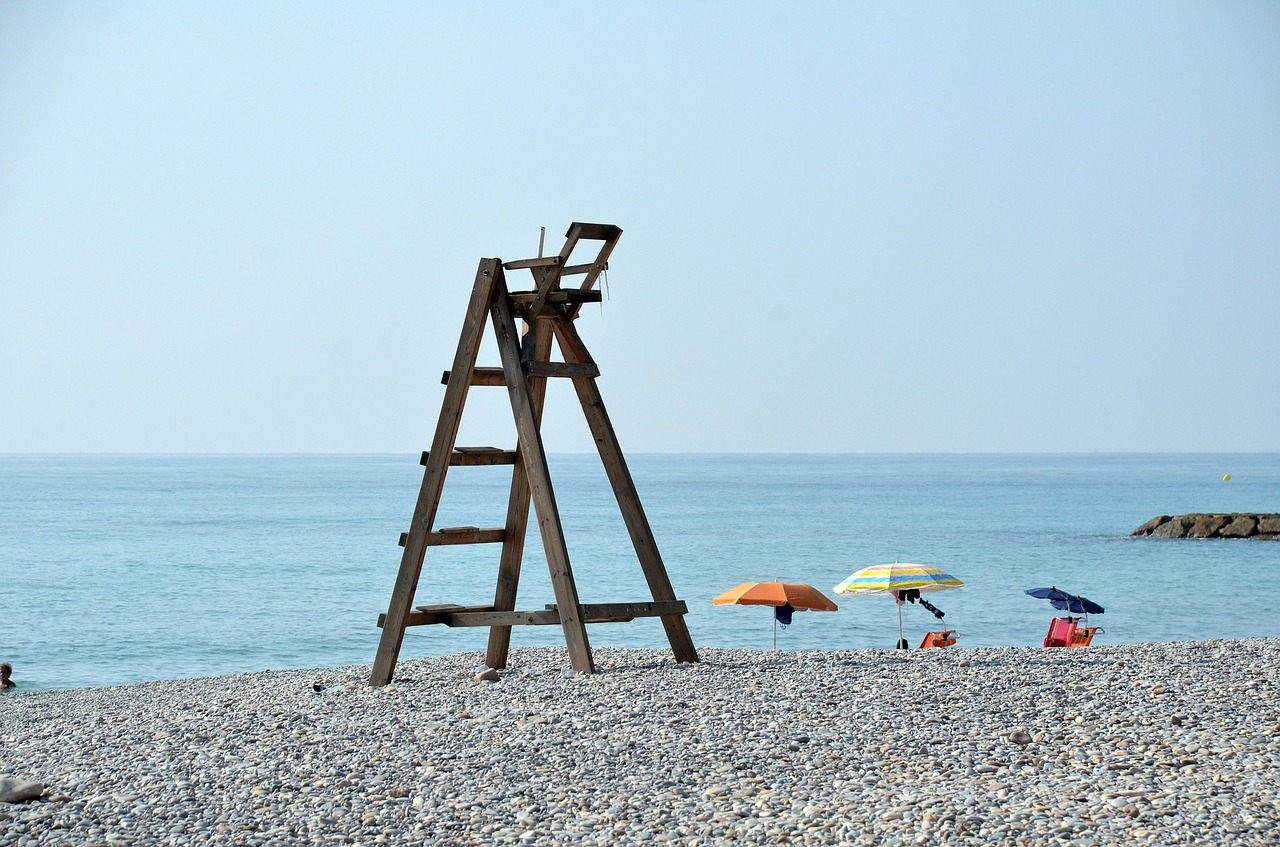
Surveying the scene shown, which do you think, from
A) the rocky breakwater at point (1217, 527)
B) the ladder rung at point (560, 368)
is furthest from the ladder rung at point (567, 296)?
the rocky breakwater at point (1217, 527)

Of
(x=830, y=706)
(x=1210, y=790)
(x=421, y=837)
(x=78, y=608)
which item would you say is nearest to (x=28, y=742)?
(x=421, y=837)

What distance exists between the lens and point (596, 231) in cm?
1038

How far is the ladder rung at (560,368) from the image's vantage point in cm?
1043

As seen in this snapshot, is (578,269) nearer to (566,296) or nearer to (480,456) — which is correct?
(566,296)

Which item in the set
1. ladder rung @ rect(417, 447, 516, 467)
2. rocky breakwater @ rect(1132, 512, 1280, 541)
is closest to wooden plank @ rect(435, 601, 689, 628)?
ladder rung @ rect(417, 447, 516, 467)

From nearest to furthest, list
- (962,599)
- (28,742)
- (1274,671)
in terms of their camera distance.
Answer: (28,742), (1274,671), (962,599)

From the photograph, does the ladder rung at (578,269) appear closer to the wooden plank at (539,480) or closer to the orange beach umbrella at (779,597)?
the wooden plank at (539,480)

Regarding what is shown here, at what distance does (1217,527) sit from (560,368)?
190ft

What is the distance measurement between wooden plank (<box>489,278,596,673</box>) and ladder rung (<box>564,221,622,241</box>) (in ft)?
2.66

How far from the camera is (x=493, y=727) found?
26.1 ft

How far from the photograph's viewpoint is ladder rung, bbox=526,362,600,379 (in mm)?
10430

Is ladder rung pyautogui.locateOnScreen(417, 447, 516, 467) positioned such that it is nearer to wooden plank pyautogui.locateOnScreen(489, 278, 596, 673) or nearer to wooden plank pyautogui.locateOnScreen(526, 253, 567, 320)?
wooden plank pyautogui.locateOnScreen(489, 278, 596, 673)

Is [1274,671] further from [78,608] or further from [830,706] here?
[78,608]

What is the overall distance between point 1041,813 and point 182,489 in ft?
441
